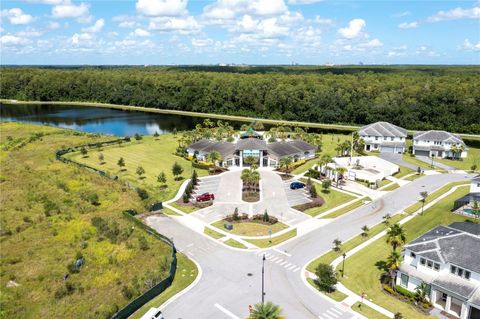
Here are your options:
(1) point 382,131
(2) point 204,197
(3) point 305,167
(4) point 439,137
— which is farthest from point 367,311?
(1) point 382,131

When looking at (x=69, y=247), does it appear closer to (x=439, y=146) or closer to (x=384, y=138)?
(x=384, y=138)

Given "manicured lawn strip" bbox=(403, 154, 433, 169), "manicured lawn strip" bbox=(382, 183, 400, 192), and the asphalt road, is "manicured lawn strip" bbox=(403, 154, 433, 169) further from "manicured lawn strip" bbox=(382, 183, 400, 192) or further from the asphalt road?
the asphalt road

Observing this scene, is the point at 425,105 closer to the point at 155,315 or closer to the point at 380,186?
the point at 380,186

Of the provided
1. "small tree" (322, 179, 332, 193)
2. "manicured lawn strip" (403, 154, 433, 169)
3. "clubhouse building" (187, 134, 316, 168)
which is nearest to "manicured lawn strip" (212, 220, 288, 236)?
"small tree" (322, 179, 332, 193)

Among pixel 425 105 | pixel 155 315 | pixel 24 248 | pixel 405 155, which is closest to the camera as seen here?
pixel 155 315

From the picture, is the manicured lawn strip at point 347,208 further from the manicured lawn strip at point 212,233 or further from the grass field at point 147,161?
the grass field at point 147,161

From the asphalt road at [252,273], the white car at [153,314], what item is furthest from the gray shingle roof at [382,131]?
the white car at [153,314]

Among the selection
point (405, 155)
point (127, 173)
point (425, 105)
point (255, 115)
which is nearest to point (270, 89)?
point (255, 115)
